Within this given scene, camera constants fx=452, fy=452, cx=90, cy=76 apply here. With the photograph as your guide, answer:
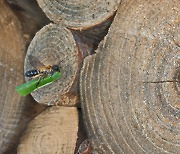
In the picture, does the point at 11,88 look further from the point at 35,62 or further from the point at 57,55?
the point at 57,55

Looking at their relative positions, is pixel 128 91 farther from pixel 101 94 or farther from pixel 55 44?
pixel 55 44

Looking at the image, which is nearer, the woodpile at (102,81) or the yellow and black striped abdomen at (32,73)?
the woodpile at (102,81)

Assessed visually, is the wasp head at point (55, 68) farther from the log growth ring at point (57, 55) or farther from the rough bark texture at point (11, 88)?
the rough bark texture at point (11, 88)

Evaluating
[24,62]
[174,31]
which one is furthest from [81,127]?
[174,31]

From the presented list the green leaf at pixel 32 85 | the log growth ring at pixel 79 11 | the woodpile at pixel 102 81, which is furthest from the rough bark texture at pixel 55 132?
the log growth ring at pixel 79 11

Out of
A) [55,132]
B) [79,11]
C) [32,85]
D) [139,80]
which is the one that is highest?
[79,11]

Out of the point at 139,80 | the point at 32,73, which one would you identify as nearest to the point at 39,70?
the point at 32,73
